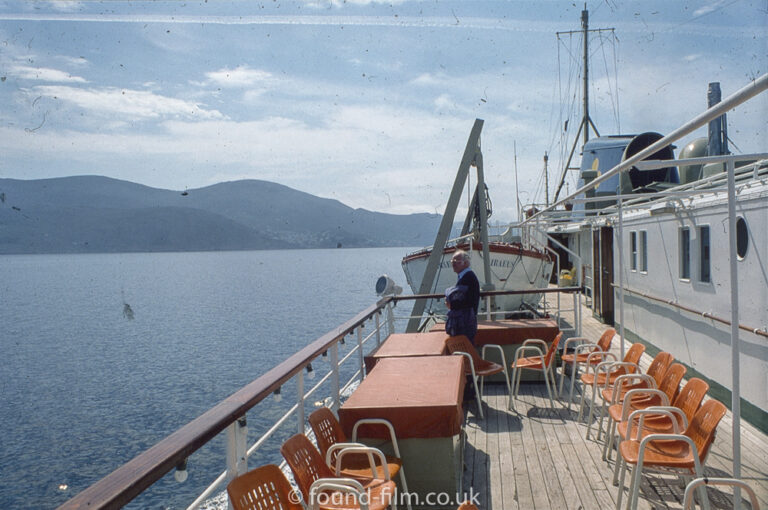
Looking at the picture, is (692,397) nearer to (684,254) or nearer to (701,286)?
(701,286)

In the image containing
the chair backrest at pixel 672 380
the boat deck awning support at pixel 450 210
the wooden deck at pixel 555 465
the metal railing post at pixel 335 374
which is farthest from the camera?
the boat deck awning support at pixel 450 210

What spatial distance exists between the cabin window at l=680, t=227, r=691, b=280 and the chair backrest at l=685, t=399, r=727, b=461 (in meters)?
5.04

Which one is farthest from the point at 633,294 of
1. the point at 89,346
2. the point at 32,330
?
the point at 32,330

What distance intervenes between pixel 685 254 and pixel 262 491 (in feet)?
23.5

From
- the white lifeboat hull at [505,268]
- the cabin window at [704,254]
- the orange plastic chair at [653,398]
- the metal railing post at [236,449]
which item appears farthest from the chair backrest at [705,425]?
the white lifeboat hull at [505,268]

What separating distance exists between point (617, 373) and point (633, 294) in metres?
5.70

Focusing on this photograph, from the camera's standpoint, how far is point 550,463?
4.25m

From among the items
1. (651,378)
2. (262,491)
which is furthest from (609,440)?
(262,491)

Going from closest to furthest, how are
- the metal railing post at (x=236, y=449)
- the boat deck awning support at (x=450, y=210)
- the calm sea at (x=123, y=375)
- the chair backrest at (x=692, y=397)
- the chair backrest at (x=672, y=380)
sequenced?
1. the metal railing post at (x=236, y=449)
2. the chair backrest at (x=692, y=397)
3. the chair backrest at (x=672, y=380)
4. the boat deck awning support at (x=450, y=210)
5. the calm sea at (x=123, y=375)

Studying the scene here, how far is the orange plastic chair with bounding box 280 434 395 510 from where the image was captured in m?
2.57

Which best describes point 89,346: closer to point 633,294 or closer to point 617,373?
point 633,294

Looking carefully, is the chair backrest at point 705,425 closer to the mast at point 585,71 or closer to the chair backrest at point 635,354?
the chair backrest at point 635,354

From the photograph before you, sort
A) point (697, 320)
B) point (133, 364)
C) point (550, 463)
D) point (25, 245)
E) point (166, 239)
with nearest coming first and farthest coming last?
point (550, 463), point (697, 320), point (133, 364), point (25, 245), point (166, 239)

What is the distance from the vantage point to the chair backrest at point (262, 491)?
2.13 meters
